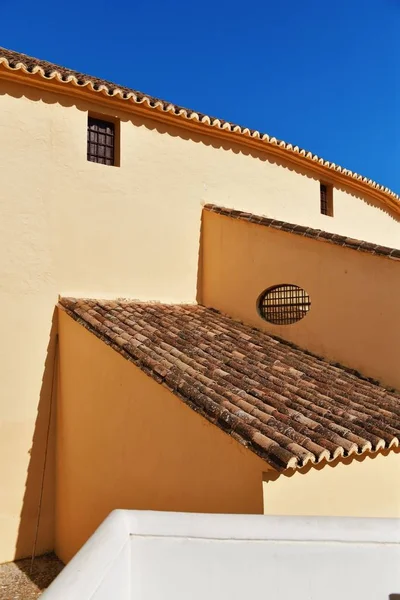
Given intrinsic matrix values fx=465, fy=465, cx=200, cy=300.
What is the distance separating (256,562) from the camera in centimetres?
230

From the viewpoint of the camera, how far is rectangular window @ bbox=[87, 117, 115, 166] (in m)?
7.19

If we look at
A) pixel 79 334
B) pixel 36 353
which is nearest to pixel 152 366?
pixel 79 334

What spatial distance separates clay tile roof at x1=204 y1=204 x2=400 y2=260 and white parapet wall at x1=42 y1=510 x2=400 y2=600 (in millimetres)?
4374

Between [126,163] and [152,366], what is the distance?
3.92 m

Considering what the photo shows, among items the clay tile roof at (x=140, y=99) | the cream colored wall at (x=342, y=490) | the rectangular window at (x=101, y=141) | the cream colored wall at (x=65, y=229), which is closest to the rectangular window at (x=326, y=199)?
the clay tile roof at (x=140, y=99)

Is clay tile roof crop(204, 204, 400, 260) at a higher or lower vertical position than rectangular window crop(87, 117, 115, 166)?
lower

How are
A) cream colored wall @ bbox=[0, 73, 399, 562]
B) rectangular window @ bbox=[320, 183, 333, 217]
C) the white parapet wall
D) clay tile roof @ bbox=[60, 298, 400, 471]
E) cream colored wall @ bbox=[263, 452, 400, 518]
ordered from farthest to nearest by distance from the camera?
rectangular window @ bbox=[320, 183, 333, 217] < cream colored wall @ bbox=[0, 73, 399, 562] < clay tile roof @ bbox=[60, 298, 400, 471] < cream colored wall @ bbox=[263, 452, 400, 518] < the white parapet wall

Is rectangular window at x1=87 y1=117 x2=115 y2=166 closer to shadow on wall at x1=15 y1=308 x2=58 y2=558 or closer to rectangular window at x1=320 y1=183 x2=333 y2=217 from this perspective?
shadow on wall at x1=15 y1=308 x2=58 y2=558

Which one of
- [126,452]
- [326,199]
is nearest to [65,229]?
[126,452]

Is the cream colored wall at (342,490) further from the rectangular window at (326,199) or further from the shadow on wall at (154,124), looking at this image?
the rectangular window at (326,199)

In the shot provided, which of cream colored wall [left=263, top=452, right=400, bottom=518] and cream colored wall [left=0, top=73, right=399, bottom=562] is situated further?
cream colored wall [left=0, top=73, right=399, bottom=562]

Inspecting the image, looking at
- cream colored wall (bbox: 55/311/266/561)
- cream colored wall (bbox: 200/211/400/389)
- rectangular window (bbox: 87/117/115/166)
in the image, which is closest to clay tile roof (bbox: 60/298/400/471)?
cream colored wall (bbox: 55/311/266/561)

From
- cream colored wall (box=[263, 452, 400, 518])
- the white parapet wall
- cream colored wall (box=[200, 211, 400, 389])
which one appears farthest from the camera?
cream colored wall (box=[200, 211, 400, 389])

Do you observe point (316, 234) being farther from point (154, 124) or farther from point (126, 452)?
point (126, 452)
